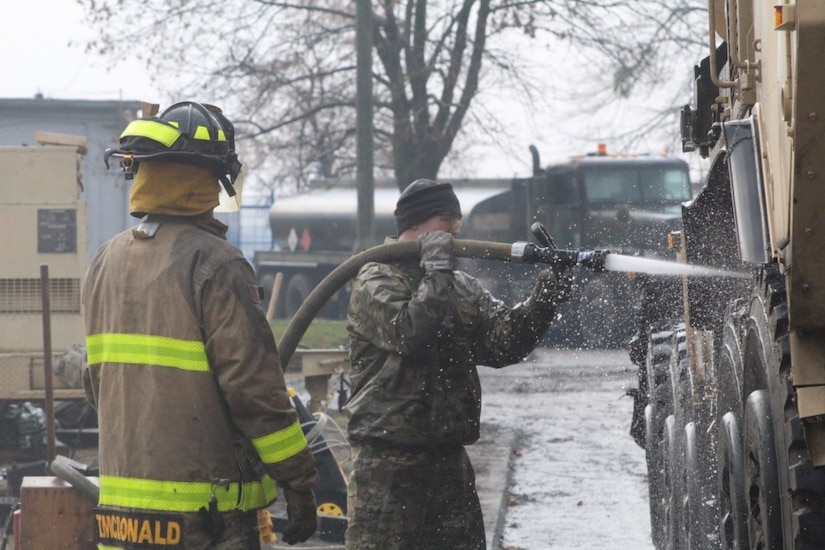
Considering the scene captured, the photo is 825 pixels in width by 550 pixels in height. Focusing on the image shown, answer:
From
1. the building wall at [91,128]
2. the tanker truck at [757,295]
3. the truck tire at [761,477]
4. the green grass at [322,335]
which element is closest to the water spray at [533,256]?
the tanker truck at [757,295]

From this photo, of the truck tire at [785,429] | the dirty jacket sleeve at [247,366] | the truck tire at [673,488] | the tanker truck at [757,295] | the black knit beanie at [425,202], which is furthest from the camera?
the truck tire at [673,488]

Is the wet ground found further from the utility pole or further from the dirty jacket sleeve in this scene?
the dirty jacket sleeve

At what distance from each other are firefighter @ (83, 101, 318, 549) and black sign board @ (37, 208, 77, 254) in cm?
655

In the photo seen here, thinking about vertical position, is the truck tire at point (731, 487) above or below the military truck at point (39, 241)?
below

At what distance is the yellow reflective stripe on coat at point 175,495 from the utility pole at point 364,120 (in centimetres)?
877

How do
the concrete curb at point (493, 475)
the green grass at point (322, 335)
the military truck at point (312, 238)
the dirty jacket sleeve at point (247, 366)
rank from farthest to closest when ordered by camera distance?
the military truck at point (312, 238), the green grass at point (322, 335), the concrete curb at point (493, 475), the dirty jacket sleeve at point (247, 366)

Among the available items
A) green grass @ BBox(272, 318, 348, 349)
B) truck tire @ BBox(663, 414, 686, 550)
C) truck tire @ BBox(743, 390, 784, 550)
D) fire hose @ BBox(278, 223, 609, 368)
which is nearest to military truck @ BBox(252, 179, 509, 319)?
green grass @ BBox(272, 318, 348, 349)

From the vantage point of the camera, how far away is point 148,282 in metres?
3.81

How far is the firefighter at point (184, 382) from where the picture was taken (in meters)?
3.74

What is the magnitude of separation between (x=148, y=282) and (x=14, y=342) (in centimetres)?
689

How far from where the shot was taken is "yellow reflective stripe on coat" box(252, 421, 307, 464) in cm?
377

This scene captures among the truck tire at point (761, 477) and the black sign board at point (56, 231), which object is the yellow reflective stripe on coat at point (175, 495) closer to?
the truck tire at point (761, 477)

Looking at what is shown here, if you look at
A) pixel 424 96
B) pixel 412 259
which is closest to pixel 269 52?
pixel 424 96

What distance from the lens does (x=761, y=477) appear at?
11.2 ft
